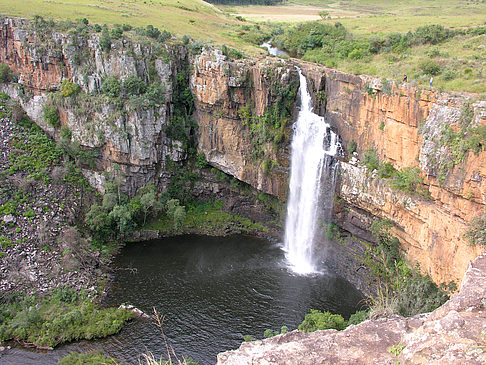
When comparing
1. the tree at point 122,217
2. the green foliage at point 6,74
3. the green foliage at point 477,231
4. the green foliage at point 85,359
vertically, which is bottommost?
the green foliage at point 85,359

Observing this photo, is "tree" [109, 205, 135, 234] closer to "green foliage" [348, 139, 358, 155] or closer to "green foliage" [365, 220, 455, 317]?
"green foliage" [348, 139, 358, 155]

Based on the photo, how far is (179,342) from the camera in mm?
24828

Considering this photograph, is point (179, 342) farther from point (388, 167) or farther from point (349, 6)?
point (349, 6)

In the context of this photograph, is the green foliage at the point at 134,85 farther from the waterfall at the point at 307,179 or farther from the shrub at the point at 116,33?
the waterfall at the point at 307,179

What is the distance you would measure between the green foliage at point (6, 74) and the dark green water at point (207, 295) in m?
20.9

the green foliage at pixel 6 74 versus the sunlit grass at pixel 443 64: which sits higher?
the sunlit grass at pixel 443 64

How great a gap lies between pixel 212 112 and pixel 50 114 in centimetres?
1534

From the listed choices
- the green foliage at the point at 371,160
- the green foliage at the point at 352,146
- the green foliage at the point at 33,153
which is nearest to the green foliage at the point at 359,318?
the green foliage at the point at 371,160

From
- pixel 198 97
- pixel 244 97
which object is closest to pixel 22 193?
pixel 198 97

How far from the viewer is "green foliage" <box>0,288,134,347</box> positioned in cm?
2472

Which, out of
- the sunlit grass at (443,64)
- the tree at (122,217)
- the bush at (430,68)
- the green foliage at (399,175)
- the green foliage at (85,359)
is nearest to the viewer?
the green foliage at (85,359)

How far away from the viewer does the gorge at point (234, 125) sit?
27609 mm

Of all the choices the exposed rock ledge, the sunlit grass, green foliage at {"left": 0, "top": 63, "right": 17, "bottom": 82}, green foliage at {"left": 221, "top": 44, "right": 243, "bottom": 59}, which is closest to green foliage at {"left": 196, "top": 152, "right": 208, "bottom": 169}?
green foliage at {"left": 221, "top": 44, "right": 243, "bottom": 59}

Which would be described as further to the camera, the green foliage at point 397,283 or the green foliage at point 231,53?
the green foliage at point 231,53
